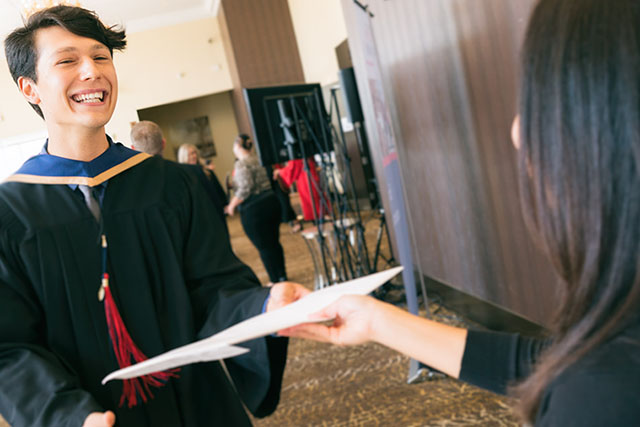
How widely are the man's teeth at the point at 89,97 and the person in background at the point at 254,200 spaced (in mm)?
3912

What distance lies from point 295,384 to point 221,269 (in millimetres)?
2175

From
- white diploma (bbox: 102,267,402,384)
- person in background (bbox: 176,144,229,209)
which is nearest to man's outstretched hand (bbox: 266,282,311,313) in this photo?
white diploma (bbox: 102,267,402,384)

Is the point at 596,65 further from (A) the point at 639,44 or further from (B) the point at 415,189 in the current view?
(B) the point at 415,189

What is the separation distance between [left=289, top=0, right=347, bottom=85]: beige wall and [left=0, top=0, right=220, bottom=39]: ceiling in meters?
6.39

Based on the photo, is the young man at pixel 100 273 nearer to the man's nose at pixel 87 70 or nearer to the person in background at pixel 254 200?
the man's nose at pixel 87 70

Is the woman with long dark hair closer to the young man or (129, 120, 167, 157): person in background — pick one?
the young man

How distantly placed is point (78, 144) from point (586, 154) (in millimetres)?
967

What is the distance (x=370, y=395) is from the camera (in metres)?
3.00

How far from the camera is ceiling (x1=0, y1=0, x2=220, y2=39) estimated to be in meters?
1.00

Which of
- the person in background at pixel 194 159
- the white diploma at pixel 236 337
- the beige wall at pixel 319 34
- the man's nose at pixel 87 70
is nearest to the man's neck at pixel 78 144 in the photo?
the man's nose at pixel 87 70

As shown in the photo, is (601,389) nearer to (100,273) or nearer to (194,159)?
(100,273)

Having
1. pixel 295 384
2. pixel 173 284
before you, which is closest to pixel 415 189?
pixel 295 384

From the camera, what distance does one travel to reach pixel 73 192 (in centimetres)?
121

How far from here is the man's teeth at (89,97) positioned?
1041mm
